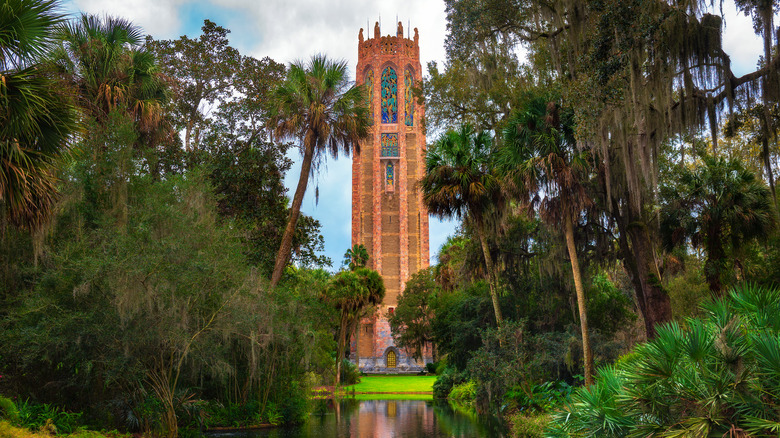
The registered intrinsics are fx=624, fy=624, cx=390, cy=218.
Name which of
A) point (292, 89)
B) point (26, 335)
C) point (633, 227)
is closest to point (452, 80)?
point (292, 89)

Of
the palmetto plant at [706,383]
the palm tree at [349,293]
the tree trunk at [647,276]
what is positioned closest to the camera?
the palmetto plant at [706,383]

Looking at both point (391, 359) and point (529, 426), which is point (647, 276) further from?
point (391, 359)

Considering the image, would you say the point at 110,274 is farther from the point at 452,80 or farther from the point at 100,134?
the point at 452,80

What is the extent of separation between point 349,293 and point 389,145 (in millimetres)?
26865

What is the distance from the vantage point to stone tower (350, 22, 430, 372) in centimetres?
6438

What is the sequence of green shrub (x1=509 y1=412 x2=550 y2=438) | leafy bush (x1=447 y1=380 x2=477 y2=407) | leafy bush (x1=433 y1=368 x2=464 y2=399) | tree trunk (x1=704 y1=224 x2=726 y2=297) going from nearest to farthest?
green shrub (x1=509 y1=412 x2=550 y2=438) < tree trunk (x1=704 y1=224 x2=726 y2=297) < leafy bush (x1=447 y1=380 x2=477 y2=407) < leafy bush (x1=433 y1=368 x2=464 y2=399)

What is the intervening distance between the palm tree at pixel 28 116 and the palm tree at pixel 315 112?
10066mm

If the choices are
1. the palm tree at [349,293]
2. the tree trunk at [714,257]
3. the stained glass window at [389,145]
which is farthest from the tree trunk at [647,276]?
the stained glass window at [389,145]

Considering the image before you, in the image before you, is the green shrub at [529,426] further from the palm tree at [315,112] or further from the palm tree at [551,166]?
the palm tree at [315,112]

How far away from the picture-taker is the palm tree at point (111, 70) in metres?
16.4

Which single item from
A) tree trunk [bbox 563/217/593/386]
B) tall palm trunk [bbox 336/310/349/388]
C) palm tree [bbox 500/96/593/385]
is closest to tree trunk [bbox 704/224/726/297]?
palm tree [bbox 500/96/593/385]

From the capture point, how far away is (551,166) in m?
15.8

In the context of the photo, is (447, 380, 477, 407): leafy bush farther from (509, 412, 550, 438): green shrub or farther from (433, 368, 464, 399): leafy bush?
(509, 412, 550, 438): green shrub

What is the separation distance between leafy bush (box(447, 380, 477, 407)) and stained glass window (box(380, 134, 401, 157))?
3949 centimetres
